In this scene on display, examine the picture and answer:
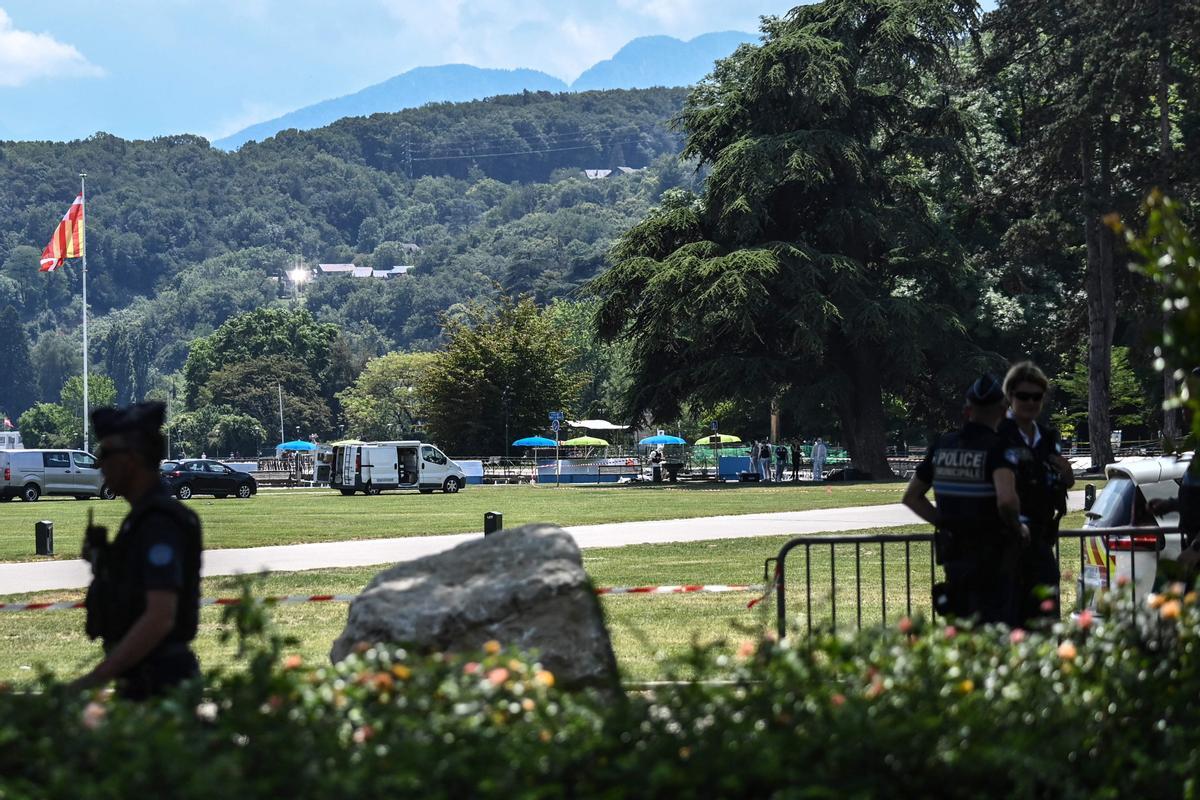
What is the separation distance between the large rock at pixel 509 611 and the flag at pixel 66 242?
64.6 m

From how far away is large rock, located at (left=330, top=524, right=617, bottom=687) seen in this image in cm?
688

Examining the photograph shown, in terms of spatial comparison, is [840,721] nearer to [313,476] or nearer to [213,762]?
[213,762]

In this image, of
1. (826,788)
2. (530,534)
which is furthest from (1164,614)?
(530,534)

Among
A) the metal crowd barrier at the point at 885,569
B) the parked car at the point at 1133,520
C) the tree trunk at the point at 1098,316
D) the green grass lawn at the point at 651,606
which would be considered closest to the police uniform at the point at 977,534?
the metal crowd barrier at the point at 885,569

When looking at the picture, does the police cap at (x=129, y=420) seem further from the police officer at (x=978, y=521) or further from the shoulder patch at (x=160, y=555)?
the police officer at (x=978, y=521)

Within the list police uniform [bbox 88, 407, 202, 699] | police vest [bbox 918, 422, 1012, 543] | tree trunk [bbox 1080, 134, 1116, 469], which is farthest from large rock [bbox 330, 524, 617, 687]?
tree trunk [bbox 1080, 134, 1116, 469]

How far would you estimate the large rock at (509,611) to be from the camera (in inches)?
271

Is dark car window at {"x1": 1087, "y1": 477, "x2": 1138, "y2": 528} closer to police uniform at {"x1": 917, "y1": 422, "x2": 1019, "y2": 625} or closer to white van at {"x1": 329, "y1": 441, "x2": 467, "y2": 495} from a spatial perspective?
police uniform at {"x1": 917, "y1": 422, "x2": 1019, "y2": 625}

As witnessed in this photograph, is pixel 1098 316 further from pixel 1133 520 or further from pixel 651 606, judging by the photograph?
pixel 1133 520

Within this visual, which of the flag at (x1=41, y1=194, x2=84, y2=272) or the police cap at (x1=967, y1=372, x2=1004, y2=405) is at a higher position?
the flag at (x1=41, y1=194, x2=84, y2=272)

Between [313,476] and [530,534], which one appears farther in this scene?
[313,476]

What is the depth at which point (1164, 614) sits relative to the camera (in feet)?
17.4

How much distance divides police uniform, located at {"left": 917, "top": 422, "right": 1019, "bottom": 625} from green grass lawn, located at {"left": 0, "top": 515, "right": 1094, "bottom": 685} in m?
1.10

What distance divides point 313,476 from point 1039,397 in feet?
217
